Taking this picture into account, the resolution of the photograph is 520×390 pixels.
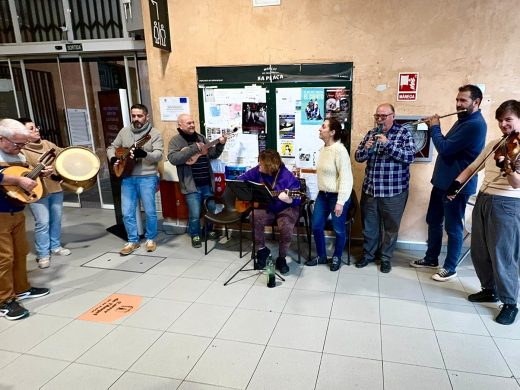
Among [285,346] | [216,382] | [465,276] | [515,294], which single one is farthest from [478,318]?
[216,382]

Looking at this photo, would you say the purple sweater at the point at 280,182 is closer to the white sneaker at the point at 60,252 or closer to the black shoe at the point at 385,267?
the black shoe at the point at 385,267

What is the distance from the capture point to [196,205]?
4.02 m

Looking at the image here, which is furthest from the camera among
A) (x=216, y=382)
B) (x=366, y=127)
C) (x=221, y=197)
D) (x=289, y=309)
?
(x=221, y=197)

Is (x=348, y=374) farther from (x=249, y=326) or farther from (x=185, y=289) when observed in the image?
(x=185, y=289)

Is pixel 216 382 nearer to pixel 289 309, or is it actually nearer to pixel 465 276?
pixel 289 309

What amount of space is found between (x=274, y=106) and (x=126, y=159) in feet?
5.57

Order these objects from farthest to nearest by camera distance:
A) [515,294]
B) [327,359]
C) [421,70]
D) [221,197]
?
[221,197] < [421,70] < [515,294] < [327,359]

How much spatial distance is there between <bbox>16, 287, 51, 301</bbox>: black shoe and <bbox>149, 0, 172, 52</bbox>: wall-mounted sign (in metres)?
2.67

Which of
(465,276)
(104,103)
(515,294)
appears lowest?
(465,276)

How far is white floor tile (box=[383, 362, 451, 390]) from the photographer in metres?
1.93

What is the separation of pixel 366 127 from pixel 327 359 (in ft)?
7.82

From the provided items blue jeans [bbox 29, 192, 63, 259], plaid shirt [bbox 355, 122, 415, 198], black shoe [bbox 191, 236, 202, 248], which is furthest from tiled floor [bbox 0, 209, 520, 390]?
plaid shirt [bbox 355, 122, 415, 198]

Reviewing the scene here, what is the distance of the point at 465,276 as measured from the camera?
3205mm

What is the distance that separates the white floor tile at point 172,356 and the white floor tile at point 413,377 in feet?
3.78
